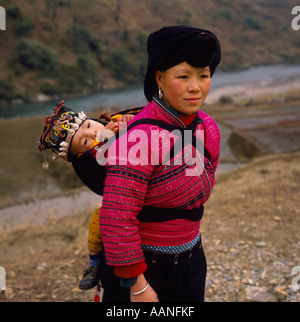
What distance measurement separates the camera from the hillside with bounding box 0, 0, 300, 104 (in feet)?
119

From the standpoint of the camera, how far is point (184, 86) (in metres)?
1.22

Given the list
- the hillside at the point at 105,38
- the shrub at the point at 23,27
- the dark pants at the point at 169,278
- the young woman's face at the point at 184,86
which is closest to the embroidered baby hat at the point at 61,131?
the young woman's face at the point at 184,86

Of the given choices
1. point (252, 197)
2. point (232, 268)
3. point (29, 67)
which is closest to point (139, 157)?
point (232, 268)

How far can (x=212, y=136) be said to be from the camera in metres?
1.46

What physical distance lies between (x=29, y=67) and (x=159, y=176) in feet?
131

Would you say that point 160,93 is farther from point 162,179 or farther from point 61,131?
point 61,131

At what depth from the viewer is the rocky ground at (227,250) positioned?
2.88 meters

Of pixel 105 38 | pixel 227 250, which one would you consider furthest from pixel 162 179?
pixel 105 38

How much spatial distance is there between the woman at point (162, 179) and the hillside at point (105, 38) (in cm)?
3091

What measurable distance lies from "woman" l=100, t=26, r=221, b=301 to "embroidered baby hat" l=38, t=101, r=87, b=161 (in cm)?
33

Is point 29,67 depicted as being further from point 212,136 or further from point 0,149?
point 212,136

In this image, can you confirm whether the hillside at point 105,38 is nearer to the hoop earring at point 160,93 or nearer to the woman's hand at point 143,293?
the hoop earring at point 160,93

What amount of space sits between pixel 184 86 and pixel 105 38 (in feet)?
173

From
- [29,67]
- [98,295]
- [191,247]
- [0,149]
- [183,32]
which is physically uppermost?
[29,67]
